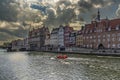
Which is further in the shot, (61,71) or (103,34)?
(103,34)

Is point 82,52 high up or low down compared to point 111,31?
down

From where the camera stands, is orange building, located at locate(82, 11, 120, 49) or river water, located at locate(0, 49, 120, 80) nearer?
river water, located at locate(0, 49, 120, 80)

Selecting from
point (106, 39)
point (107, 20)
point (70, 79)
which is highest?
point (107, 20)

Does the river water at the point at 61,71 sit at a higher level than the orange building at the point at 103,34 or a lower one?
lower

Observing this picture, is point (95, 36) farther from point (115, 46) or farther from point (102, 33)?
point (115, 46)

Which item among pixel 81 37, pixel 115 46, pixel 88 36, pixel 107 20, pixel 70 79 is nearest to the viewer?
pixel 70 79

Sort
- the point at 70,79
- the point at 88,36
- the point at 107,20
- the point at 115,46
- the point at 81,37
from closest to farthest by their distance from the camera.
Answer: the point at 70,79 → the point at 115,46 → the point at 107,20 → the point at 88,36 → the point at 81,37

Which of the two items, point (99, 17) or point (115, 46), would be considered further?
point (99, 17)

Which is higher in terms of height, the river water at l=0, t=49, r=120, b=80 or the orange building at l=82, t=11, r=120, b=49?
the orange building at l=82, t=11, r=120, b=49

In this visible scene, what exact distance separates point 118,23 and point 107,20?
433 inches

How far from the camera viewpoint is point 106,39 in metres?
157

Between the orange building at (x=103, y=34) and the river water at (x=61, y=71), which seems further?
the orange building at (x=103, y=34)

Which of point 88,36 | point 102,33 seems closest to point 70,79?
point 102,33

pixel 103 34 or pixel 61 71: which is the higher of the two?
pixel 103 34
